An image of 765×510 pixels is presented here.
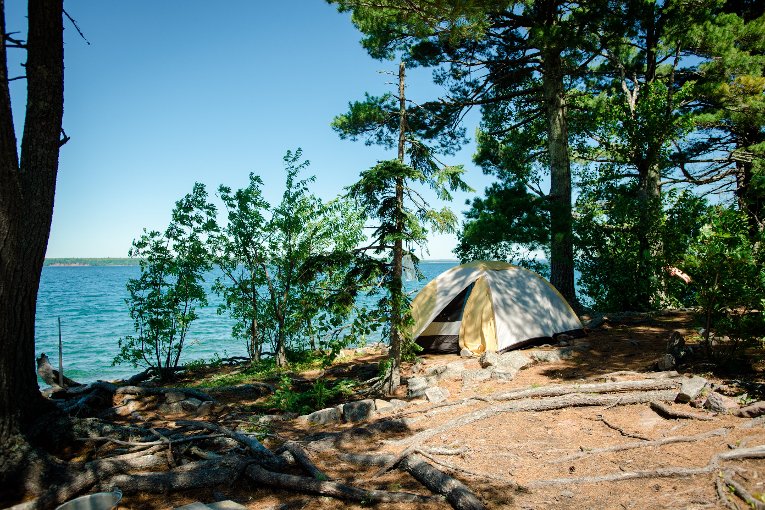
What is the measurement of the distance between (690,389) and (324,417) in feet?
14.5

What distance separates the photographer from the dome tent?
909cm

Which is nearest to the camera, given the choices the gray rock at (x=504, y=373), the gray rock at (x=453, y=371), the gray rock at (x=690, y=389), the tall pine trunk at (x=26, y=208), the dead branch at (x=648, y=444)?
the tall pine trunk at (x=26, y=208)

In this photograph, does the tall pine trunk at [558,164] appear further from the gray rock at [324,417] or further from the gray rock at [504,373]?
the gray rock at [324,417]

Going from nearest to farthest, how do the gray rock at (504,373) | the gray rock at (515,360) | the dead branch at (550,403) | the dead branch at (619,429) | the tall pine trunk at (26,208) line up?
the tall pine trunk at (26,208)
the dead branch at (619,429)
the dead branch at (550,403)
the gray rock at (504,373)
the gray rock at (515,360)

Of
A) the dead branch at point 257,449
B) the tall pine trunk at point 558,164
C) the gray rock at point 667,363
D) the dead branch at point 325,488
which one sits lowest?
the dead branch at point 325,488

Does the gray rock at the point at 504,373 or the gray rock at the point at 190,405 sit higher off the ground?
the gray rock at the point at 504,373

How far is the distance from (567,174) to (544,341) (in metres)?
4.56

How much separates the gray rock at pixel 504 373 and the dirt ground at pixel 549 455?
0.55 meters

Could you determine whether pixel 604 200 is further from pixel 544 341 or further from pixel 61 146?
pixel 61 146

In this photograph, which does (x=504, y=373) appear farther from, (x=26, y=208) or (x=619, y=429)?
(x=26, y=208)

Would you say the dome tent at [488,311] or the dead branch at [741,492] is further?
the dome tent at [488,311]

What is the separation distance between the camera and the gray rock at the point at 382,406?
6.24 meters

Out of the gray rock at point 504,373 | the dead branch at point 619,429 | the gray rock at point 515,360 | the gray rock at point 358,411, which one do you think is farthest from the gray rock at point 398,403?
Result: the dead branch at point 619,429

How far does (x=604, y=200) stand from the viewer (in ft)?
46.8
